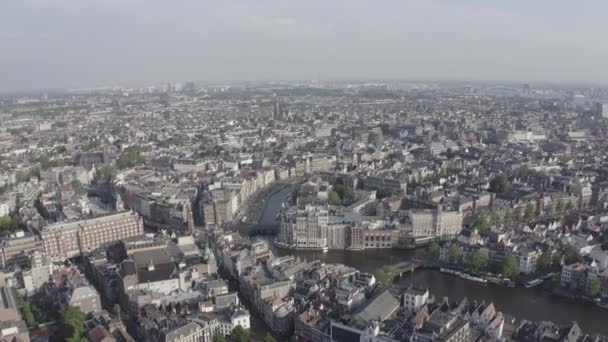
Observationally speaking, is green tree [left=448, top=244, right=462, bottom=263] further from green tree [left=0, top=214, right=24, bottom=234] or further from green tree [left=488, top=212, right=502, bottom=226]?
green tree [left=0, top=214, right=24, bottom=234]

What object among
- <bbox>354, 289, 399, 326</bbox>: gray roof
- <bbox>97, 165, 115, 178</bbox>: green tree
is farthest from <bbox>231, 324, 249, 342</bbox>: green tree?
<bbox>97, 165, 115, 178</bbox>: green tree

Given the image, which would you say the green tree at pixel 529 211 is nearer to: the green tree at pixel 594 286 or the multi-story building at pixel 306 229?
the green tree at pixel 594 286

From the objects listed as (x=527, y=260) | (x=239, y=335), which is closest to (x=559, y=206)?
(x=527, y=260)

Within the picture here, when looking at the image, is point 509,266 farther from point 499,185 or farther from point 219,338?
point 499,185

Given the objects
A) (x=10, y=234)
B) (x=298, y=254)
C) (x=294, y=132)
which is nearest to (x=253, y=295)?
(x=298, y=254)

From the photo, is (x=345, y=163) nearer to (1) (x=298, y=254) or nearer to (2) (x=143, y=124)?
(1) (x=298, y=254)

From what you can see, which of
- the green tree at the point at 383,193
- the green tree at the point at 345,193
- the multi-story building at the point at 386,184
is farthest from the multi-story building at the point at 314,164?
the green tree at the point at 383,193
